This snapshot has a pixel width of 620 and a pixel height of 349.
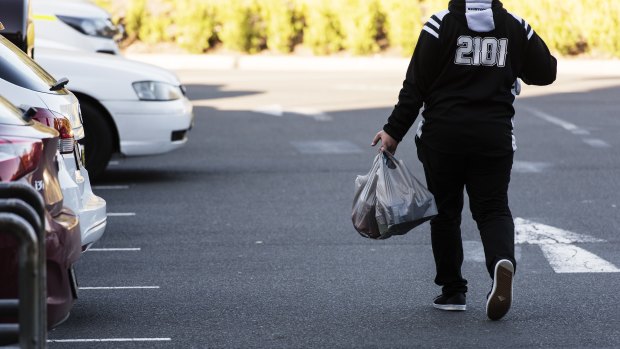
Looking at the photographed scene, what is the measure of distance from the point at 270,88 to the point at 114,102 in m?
9.62

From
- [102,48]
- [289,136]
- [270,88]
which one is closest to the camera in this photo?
[289,136]

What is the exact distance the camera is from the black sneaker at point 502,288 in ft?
20.9

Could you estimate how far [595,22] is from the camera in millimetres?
26188

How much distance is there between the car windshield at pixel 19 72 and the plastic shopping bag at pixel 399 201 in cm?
230

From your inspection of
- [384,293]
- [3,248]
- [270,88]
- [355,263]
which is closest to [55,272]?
[3,248]

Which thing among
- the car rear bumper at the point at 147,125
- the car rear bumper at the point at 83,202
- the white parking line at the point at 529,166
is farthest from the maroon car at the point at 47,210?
the white parking line at the point at 529,166

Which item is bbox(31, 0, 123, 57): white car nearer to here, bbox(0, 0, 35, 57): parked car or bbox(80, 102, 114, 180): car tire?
bbox(80, 102, 114, 180): car tire

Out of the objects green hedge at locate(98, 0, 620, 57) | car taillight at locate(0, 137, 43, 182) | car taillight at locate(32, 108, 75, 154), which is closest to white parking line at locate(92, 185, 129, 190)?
car taillight at locate(32, 108, 75, 154)

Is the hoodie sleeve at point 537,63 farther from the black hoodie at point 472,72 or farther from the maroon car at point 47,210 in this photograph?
the maroon car at point 47,210

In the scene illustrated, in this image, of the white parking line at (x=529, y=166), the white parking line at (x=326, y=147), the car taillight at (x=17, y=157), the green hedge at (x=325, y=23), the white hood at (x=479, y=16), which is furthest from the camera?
the green hedge at (x=325, y=23)

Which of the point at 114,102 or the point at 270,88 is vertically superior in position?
the point at 114,102

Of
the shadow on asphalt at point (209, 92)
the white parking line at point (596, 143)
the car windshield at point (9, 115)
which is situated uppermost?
the car windshield at point (9, 115)

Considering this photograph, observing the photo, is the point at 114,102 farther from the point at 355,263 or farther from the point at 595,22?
the point at 595,22

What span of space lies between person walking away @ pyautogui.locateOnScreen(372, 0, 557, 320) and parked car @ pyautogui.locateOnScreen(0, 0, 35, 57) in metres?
4.18
